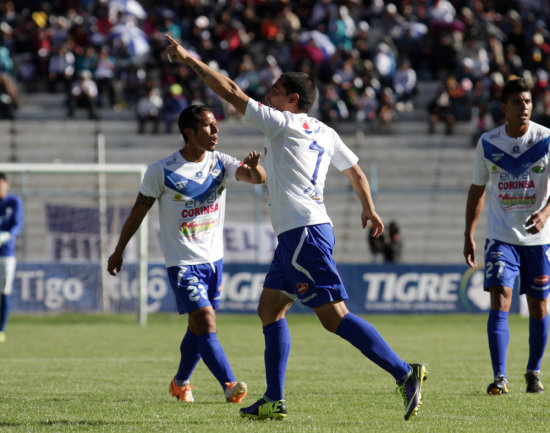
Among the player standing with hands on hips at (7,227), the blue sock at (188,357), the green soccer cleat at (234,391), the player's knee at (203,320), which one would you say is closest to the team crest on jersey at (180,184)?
the player's knee at (203,320)

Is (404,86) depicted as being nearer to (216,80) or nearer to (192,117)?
(192,117)

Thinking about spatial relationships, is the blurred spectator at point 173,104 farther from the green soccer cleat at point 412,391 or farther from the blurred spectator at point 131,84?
the green soccer cleat at point 412,391

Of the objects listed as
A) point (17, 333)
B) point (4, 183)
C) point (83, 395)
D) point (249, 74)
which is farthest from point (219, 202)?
point (249, 74)

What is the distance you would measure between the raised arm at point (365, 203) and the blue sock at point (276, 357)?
0.87 metres

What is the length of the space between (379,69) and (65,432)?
70.1 ft

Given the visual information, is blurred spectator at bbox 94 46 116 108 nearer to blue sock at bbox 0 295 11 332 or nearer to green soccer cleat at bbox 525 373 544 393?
blue sock at bbox 0 295 11 332

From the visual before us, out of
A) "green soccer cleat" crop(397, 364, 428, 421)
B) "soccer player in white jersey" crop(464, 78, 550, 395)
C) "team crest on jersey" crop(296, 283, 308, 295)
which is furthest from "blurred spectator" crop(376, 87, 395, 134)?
"green soccer cleat" crop(397, 364, 428, 421)

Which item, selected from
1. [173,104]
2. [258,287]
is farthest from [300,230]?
[173,104]

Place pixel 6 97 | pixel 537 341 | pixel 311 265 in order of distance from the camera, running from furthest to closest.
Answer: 1. pixel 6 97
2. pixel 537 341
3. pixel 311 265

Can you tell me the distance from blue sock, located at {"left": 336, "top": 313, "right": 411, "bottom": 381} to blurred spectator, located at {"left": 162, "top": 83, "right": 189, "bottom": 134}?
1954cm

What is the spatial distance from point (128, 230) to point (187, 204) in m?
0.51

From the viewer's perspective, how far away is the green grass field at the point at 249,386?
5.84m

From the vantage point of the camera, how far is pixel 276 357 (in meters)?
6.09

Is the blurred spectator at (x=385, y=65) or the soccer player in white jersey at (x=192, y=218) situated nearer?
the soccer player in white jersey at (x=192, y=218)
